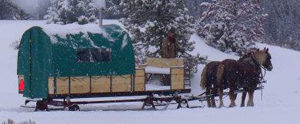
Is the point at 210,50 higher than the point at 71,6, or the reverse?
the point at 71,6

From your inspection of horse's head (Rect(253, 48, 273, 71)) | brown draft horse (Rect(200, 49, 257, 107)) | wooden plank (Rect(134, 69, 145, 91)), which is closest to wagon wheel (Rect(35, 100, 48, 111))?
wooden plank (Rect(134, 69, 145, 91))

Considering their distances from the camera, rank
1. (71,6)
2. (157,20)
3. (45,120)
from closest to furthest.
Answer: (45,120) < (157,20) < (71,6)

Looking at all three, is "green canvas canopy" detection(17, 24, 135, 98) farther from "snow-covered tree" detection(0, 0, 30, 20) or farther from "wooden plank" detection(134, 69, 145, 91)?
"snow-covered tree" detection(0, 0, 30, 20)

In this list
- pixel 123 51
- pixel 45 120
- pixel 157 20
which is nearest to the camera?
pixel 45 120

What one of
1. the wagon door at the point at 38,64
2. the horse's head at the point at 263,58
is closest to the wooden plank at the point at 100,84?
the wagon door at the point at 38,64

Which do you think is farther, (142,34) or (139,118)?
(142,34)

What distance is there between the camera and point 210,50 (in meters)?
36.6

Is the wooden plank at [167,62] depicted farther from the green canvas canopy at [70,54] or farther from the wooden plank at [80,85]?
the wooden plank at [80,85]

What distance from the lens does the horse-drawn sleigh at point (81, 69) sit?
18.0m

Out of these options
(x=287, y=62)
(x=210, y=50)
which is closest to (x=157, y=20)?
(x=210, y=50)

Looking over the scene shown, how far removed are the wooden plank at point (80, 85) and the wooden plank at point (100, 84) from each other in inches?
7.5

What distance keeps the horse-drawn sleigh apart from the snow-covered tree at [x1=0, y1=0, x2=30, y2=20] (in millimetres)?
32070

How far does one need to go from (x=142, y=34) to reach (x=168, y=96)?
9.41m

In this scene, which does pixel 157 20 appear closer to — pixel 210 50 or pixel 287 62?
pixel 210 50
